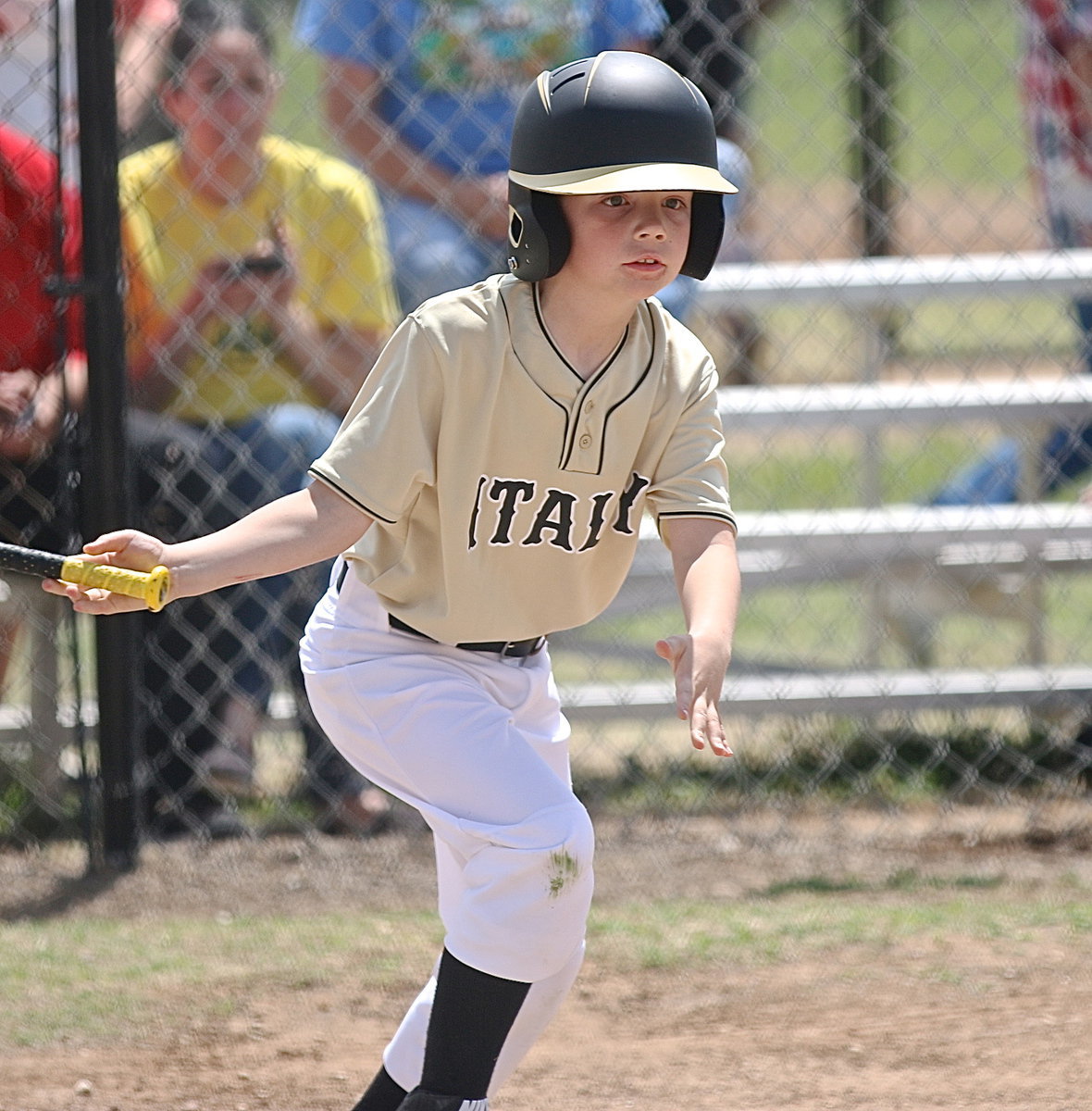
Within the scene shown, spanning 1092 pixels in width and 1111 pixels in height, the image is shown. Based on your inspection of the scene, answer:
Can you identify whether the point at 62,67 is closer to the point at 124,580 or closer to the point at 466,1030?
the point at 124,580

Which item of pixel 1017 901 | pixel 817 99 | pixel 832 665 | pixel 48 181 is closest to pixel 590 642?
pixel 832 665

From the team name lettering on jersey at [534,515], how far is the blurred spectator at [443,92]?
1925 millimetres

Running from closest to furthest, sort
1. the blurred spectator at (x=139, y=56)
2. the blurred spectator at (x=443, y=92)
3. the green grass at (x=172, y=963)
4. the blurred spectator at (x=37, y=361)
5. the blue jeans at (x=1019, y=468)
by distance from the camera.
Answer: the green grass at (x=172, y=963) → the blurred spectator at (x=37, y=361) → the blurred spectator at (x=139, y=56) → the blurred spectator at (x=443, y=92) → the blue jeans at (x=1019, y=468)

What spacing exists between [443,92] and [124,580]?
2.54 meters

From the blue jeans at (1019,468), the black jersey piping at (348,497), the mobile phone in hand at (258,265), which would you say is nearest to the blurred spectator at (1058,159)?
the blue jeans at (1019,468)

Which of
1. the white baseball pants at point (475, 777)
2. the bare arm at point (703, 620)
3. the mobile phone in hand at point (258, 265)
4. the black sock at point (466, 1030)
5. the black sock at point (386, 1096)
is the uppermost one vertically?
the mobile phone in hand at point (258, 265)

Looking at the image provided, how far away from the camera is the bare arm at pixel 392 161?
4199 mm

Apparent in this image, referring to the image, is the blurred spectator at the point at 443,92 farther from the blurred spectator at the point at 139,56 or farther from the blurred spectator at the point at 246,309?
the blurred spectator at the point at 139,56

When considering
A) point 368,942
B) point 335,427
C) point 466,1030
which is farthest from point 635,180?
point 335,427

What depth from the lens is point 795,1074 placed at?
9.02 ft

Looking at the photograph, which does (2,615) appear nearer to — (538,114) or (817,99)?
(538,114)

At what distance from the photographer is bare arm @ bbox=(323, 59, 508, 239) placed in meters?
4.20

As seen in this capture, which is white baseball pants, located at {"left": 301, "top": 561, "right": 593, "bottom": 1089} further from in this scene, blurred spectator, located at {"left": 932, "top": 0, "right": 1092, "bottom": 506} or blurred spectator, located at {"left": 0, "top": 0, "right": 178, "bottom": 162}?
blurred spectator, located at {"left": 932, "top": 0, "right": 1092, "bottom": 506}

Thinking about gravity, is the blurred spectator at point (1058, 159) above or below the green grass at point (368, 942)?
above
